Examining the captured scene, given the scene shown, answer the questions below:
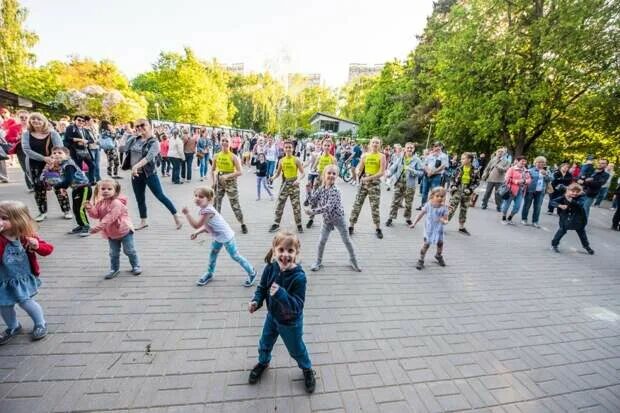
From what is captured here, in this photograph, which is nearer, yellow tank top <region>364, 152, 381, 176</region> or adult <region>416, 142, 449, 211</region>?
yellow tank top <region>364, 152, 381, 176</region>

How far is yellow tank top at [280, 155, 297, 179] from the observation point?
662 cm

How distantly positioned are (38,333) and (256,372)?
2.18 metres

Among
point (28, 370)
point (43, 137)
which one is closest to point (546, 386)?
point (28, 370)

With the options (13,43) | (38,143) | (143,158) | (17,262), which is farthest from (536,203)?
(13,43)

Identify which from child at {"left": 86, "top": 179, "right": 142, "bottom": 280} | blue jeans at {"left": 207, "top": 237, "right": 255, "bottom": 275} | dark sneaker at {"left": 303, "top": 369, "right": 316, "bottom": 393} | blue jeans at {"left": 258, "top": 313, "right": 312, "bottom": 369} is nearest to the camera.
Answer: blue jeans at {"left": 258, "top": 313, "right": 312, "bottom": 369}

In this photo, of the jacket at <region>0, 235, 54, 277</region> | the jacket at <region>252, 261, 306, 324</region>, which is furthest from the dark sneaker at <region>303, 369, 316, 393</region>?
the jacket at <region>0, 235, 54, 277</region>

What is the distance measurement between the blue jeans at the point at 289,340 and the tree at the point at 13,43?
46.6m

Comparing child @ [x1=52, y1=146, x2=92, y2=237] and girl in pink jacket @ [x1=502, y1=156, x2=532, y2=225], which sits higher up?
girl in pink jacket @ [x1=502, y1=156, x2=532, y2=225]

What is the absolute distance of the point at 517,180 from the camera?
8.88 m

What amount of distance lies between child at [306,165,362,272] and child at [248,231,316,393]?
2.37 metres

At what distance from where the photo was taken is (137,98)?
35938 millimetres

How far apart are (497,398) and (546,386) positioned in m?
0.63

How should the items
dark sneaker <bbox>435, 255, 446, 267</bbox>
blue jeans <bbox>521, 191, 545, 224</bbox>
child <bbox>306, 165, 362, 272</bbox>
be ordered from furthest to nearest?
blue jeans <bbox>521, 191, 545, 224</bbox>, dark sneaker <bbox>435, 255, 446, 267</bbox>, child <bbox>306, 165, 362, 272</bbox>

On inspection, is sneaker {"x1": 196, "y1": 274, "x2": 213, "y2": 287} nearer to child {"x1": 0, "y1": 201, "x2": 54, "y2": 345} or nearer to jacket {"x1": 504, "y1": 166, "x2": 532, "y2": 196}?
child {"x1": 0, "y1": 201, "x2": 54, "y2": 345}
